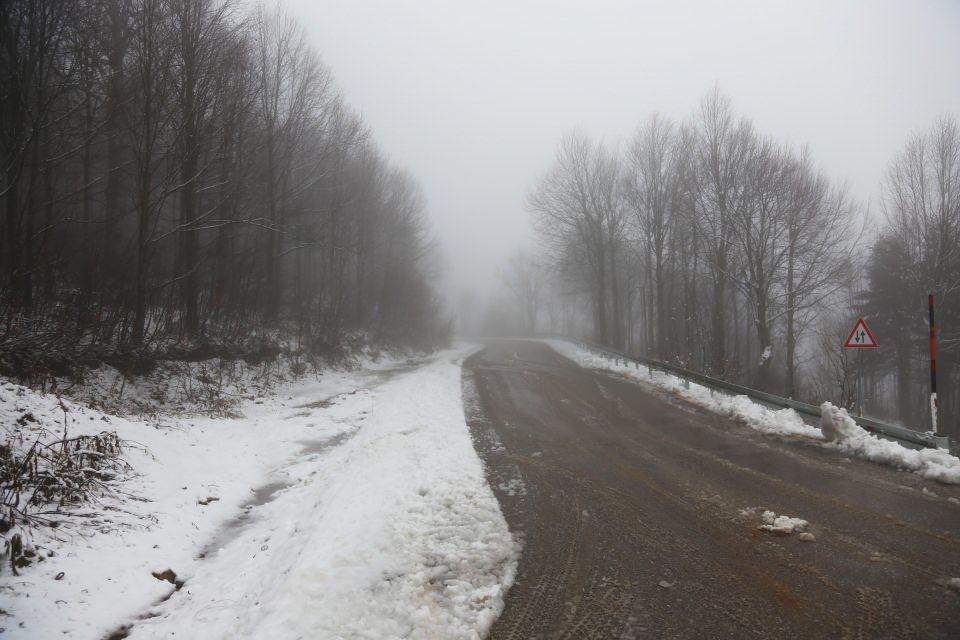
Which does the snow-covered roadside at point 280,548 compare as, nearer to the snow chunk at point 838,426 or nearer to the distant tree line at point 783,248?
the snow chunk at point 838,426

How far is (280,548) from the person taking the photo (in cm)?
450

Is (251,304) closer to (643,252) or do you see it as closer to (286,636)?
(286,636)

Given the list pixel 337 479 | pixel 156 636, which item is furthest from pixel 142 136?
pixel 156 636

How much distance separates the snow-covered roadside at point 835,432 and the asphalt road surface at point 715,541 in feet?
0.89

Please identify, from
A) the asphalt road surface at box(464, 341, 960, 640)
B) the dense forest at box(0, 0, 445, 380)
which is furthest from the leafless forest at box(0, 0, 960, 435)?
the asphalt road surface at box(464, 341, 960, 640)

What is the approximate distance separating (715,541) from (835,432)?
480 cm

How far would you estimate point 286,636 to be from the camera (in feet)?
10.2

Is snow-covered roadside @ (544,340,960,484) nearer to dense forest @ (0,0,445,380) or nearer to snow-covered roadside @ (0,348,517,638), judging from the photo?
snow-covered roadside @ (0,348,517,638)

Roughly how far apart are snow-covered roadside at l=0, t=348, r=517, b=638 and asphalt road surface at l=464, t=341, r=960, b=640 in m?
0.51

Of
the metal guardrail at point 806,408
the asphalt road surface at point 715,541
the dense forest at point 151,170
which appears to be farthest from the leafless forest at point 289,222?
the asphalt road surface at point 715,541

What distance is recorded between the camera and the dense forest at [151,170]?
8.55 metres

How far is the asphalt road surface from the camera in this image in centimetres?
329

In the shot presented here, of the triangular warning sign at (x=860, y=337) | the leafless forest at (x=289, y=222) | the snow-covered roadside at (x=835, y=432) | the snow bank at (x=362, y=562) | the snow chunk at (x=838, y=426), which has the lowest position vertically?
the snow bank at (x=362, y=562)

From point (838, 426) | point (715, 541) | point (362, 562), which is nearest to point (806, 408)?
point (838, 426)
